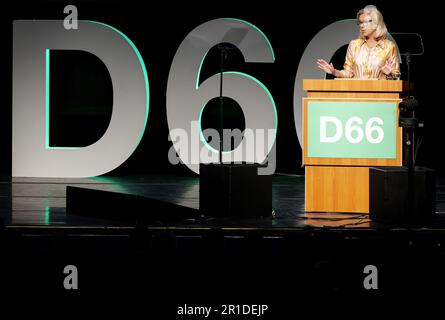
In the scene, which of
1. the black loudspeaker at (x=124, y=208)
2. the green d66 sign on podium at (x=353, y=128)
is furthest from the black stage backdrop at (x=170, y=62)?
the black loudspeaker at (x=124, y=208)

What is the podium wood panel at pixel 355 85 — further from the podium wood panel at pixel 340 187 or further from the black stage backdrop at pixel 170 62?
the black stage backdrop at pixel 170 62

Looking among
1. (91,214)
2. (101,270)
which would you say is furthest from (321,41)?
(101,270)

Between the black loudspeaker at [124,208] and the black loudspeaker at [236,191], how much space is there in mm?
205

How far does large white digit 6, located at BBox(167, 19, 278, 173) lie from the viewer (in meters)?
10.7

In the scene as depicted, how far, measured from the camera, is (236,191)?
23.8 ft

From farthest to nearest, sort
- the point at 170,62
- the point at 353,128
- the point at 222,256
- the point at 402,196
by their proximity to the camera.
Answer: the point at 170,62 → the point at 353,128 → the point at 402,196 → the point at 222,256

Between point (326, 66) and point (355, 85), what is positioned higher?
point (326, 66)

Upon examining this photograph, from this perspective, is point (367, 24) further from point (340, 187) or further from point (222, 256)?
point (222, 256)

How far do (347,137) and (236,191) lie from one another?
105 centimetres

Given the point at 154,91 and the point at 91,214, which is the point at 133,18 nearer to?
the point at 154,91

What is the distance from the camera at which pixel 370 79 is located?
24.6ft

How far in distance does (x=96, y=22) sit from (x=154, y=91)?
1127 millimetres

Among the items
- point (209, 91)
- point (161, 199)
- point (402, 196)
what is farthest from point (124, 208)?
point (209, 91)
